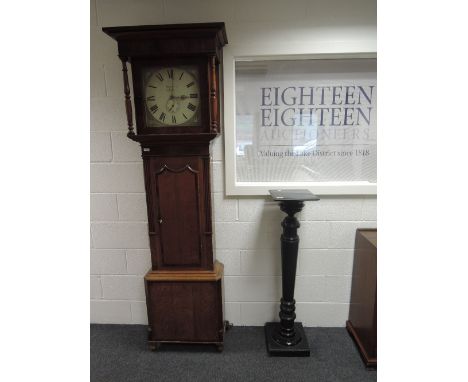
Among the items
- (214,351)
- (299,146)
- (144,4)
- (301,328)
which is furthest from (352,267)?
(144,4)

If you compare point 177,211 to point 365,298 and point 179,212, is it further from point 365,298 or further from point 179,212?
point 365,298

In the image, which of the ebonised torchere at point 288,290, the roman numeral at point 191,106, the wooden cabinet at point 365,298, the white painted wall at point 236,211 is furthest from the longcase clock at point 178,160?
the wooden cabinet at point 365,298

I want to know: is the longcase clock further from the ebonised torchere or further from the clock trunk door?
the ebonised torchere

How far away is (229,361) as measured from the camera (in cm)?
159

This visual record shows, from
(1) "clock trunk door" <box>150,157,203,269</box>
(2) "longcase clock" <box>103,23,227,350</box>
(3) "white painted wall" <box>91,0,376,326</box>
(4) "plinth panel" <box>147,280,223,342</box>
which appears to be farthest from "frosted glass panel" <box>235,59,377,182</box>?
(4) "plinth panel" <box>147,280,223,342</box>

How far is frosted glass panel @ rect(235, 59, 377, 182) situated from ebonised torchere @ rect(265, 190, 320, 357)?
22 cm

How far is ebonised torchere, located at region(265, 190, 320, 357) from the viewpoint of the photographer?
5.16 ft

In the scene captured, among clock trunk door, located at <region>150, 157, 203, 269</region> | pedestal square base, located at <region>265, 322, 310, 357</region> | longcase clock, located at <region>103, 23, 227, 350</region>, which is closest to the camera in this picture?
longcase clock, located at <region>103, 23, 227, 350</region>

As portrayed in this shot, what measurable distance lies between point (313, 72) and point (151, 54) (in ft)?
2.95

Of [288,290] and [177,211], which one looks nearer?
[177,211]

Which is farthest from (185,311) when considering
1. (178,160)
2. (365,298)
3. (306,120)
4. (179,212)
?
(306,120)

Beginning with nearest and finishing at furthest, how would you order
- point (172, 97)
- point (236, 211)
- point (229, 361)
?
point (172, 97), point (229, 361), point (236, 211)

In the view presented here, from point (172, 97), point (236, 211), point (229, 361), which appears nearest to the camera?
point (172, 97)

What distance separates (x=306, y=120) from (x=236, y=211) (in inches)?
27.2
